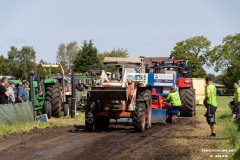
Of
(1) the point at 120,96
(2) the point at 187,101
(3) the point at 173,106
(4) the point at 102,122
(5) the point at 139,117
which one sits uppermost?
(1) the point at 120,96

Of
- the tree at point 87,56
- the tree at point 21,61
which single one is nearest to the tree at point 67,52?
the tree at point 21,61

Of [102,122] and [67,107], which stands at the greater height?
[67,107]

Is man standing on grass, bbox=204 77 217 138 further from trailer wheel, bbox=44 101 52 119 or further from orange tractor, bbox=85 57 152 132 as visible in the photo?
trailer wheel, bbox=44 101 52 119

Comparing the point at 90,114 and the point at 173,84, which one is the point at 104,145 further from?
the point at 173,84

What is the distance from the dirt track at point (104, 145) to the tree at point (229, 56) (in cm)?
7589

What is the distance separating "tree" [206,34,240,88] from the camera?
3595 inches

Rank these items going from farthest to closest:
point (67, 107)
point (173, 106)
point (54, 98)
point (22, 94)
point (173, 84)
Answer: point (67, 107) < point (173, 84) < point (54, 98) < point (22, 94) < point (173, 106)

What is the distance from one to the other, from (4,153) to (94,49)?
5594 centimetres

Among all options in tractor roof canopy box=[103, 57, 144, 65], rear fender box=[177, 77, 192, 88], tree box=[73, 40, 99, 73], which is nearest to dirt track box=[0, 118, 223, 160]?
tractor roof canopy box=[103, 57, 144, 65]

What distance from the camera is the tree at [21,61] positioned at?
292 ft

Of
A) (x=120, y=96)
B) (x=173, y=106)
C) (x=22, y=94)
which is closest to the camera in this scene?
(x=120, y=96)

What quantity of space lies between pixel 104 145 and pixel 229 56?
3232 inches

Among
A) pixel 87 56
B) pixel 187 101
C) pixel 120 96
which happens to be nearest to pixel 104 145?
pixel 120 96

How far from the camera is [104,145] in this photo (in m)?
13.0
